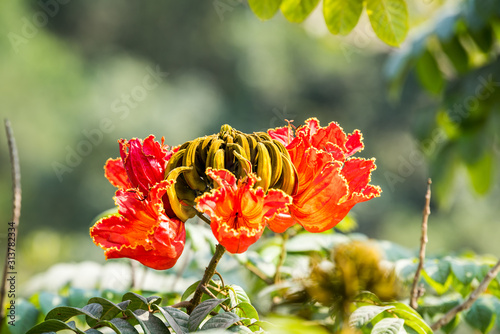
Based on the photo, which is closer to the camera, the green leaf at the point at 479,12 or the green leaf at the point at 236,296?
the green leaf at the point at 236,296

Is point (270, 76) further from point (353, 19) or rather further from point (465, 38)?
point (353, 19)

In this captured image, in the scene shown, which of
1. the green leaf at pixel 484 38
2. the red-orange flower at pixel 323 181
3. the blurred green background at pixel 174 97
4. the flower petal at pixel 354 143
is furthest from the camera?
the blurred green background at pixel 174 97

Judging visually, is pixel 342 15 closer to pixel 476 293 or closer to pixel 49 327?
pixel 476 293

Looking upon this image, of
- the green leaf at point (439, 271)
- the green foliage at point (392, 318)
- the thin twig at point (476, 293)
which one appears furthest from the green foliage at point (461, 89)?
the green foliage at point (392, 318)

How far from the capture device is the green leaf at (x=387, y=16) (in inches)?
33.1

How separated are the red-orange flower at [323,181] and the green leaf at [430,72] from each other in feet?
4.01

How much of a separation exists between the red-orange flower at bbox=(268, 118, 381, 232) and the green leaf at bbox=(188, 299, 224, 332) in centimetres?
14

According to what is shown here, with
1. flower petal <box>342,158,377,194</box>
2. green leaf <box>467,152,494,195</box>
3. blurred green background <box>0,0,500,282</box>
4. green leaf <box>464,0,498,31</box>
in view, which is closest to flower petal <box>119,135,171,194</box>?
flower petal <box>342,158,377,194</box>

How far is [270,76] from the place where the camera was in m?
9.37

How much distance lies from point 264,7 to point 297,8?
68mm

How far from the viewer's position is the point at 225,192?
1.97 feet

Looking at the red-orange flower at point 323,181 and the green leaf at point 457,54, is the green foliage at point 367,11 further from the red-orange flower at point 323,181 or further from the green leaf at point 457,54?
the green leaf at point 457,54

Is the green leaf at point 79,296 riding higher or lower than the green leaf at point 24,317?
higher

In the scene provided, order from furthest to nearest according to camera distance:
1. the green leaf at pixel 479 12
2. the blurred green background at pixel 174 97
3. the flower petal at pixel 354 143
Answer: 1. the blurred green background at pixel 174 97
2. the green leaf at pixel 479 12
3. the flower petal at pixel 354 143
